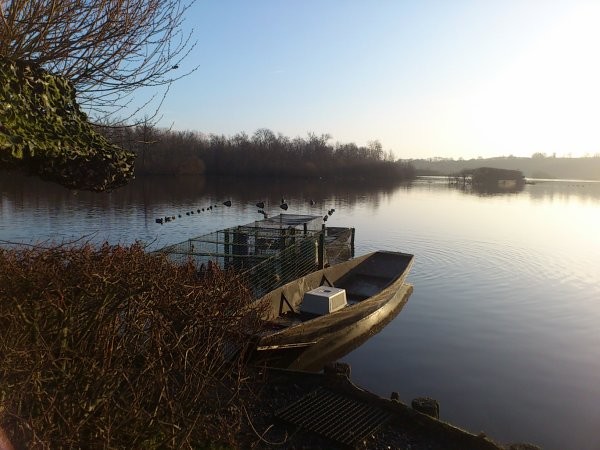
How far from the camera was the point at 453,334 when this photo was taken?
17.9 meters

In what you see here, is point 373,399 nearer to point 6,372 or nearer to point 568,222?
point 6,372

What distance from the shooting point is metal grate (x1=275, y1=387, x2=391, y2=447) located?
7.62 meters

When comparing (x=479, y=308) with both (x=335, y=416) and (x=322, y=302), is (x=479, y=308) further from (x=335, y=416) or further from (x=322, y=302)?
(x=335, y=416)

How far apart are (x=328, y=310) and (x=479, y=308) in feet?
32.6

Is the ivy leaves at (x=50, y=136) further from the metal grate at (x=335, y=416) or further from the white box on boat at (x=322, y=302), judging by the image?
the white box on boat at (x=322, y=302)

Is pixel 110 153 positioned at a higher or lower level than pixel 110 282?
higher

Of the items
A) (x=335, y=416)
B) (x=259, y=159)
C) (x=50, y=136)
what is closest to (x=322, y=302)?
(x=335, y=416)

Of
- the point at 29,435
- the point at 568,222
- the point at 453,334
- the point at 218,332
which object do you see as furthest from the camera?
the point at 568,222

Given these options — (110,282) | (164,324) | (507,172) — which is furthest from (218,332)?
(507,172)

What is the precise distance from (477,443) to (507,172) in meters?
145

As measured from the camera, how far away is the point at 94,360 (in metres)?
4.54

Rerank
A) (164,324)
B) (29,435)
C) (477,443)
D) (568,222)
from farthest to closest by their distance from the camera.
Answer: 1. (568,222)
2. (477,443)
3. (164,324)
4. (29,435)

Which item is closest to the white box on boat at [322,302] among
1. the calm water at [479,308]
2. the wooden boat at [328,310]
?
the wooden boat at [328,310]

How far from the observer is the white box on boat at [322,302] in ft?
45.9
